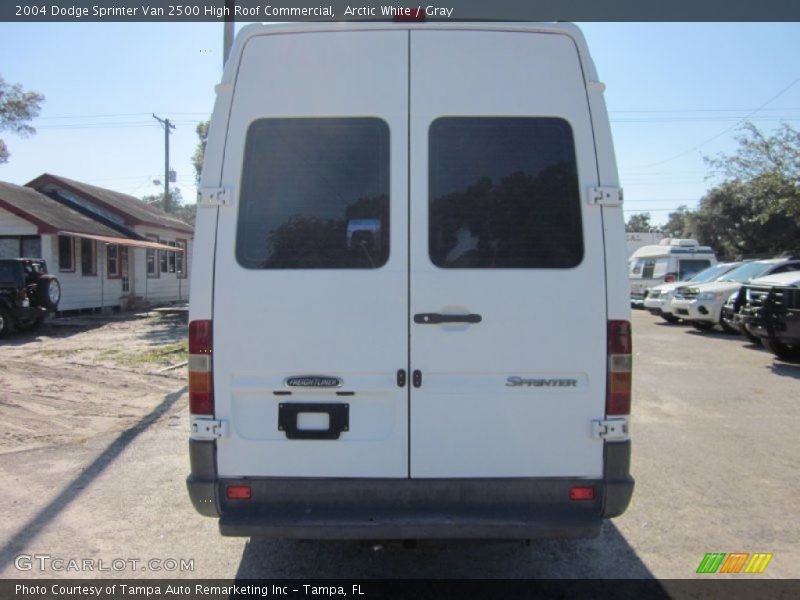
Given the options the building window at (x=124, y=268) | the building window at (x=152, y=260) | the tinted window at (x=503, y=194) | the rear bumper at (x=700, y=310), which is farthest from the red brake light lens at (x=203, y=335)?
the building window at (x=152, y=260)

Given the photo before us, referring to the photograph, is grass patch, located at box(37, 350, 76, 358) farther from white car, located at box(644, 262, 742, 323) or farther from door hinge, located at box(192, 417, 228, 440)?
white car, located at box(644, 262, 742, 323)

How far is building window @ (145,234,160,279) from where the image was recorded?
2366 cm

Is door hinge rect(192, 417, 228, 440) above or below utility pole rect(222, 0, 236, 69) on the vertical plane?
below

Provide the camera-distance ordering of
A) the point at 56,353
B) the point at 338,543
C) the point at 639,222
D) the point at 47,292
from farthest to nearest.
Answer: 1. the point at 639,222
2. the point at 47,292
3. the point at 56,353
4. the point at 338,543

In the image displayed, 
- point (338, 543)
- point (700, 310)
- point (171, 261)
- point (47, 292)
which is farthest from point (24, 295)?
point (700, 310)

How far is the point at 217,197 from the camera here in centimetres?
290

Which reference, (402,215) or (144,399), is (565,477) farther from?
(144,399)

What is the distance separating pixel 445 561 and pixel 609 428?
138 cm

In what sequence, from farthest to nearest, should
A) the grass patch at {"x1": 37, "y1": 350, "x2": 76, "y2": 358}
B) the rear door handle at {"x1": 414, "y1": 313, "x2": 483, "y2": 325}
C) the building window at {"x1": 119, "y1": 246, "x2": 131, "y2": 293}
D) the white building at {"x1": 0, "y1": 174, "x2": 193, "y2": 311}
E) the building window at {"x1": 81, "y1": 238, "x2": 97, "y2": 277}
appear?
the building window at {"x1": 119, "y1": 246, "x2": 131, "y2": 293} → the building window at {"x1": 81, "y1": 238, "x2": 97, "y2": 277} → the white building at {"x1": 0, "y1": 174, "x2": 193, "y2": 311} → the grass patch at {"x1": 37, "y1": 350, "x2": 76, "y2": 358} → the rear door handle at {"x1": 414, "y1": 313, "x2": 483, "y2": 325}

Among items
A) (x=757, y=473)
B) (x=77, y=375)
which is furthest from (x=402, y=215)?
(x=77, y=375)

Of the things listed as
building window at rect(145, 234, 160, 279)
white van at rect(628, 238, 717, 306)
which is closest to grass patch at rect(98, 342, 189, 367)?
building window at rect(145, 234, 160, 279)

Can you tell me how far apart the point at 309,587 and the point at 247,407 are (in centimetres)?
115

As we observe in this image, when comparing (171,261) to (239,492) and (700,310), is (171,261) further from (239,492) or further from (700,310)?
(239,492)

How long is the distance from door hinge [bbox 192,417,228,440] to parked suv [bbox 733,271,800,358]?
972 cm
